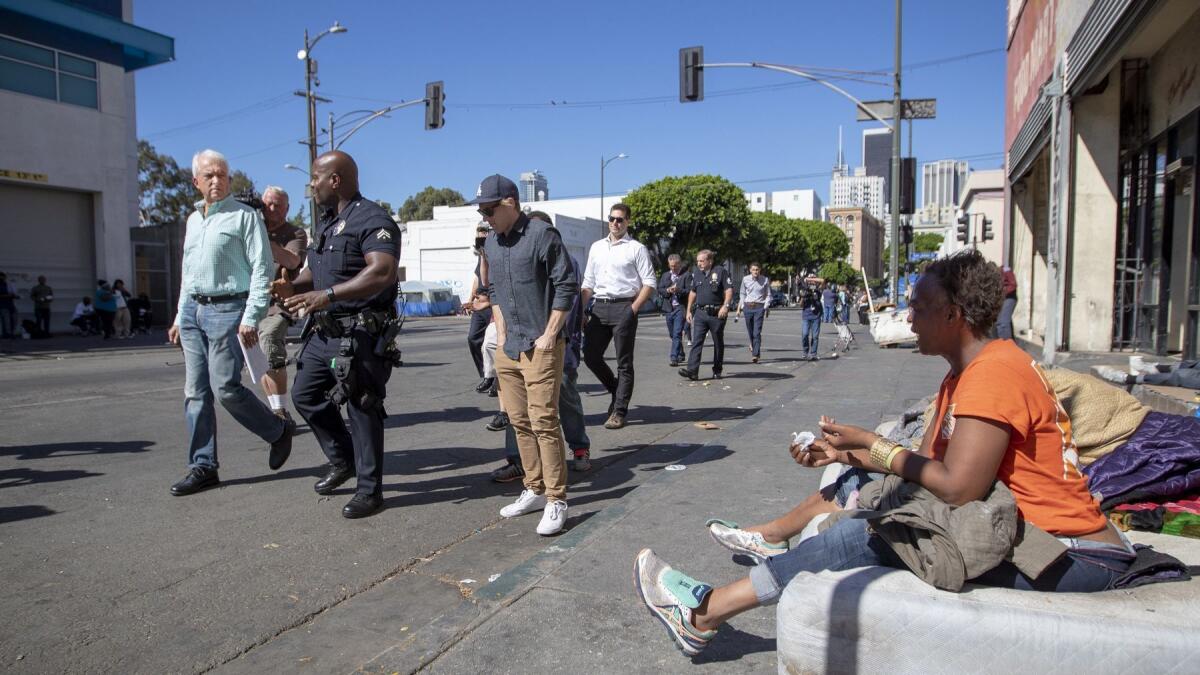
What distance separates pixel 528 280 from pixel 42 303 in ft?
75.8

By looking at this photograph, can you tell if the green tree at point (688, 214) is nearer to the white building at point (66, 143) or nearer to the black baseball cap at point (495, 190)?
the white building at point (66, 143)

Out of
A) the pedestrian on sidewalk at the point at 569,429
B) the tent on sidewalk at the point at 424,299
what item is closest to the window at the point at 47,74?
the tent on sidewalk at the point at 424,299

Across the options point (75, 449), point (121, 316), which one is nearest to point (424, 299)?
point (121, 316)

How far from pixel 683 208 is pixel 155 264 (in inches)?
1412

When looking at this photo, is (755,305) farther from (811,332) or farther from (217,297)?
(217,297)

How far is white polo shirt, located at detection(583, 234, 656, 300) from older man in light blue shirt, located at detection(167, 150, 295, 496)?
3.06 meters

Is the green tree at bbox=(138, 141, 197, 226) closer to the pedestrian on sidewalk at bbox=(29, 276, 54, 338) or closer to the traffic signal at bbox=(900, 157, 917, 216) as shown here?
the pedestrian on sidewalk at bbox=(29, 276, 54, 338)

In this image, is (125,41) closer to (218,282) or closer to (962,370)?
(218,282)

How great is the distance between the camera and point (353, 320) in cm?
433

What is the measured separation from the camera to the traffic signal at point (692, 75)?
19.2 meters

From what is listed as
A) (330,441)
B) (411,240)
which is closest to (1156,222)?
(330,441)

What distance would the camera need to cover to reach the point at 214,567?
12.1ft

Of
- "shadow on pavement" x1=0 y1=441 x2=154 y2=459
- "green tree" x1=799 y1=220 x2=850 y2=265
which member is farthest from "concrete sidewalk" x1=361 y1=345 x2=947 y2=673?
"green tree" x1=799 y1=220 x2=850 y2=265

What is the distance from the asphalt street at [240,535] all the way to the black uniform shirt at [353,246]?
121 centimetres
